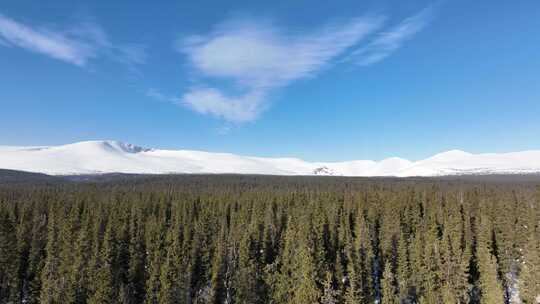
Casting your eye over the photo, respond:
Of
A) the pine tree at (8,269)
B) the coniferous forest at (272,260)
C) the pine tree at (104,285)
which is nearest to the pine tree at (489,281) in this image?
the coniferous forest at (272,260)

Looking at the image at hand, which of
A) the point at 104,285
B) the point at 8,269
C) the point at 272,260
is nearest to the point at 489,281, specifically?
the point at 272,260

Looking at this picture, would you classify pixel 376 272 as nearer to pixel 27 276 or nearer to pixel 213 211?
pixel 213 211

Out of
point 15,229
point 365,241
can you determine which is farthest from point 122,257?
point 365,241

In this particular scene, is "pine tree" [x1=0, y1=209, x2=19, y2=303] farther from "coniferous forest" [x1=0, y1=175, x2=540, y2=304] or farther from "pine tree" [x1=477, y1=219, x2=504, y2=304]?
"pine tree" [x1=477, y1=219, x2=504, y2=304]

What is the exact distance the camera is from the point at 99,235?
6819cm

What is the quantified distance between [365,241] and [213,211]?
154ft

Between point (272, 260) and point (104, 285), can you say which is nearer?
point (104, 285)

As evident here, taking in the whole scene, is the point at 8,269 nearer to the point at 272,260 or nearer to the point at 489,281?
the point at 272,260

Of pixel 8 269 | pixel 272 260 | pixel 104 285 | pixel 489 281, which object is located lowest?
pixel 272 260

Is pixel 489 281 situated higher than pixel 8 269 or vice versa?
pixel 489 281

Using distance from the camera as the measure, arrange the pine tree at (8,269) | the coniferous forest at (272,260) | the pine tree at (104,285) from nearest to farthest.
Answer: the pine tree at (104,285), the coniferous forest at (272,260), the pine tree at (8,269)

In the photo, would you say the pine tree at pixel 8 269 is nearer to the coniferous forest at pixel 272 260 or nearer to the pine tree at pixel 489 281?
the coniferous forest at pixel 272 260

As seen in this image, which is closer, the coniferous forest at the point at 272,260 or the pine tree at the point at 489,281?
A: the pine tree at the point at 489,281

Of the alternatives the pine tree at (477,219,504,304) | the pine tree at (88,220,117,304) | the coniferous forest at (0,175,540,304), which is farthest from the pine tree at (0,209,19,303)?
the pine tree at (477,219,504,304)
